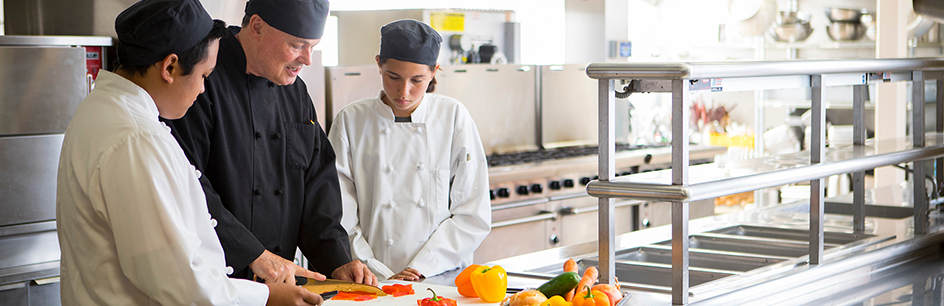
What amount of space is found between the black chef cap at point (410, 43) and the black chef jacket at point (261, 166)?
10.2 inches

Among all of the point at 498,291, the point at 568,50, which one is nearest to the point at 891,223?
the point at 498,291

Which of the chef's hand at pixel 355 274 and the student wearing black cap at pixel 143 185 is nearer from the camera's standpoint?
the student wearing black cap at pixel 143 185

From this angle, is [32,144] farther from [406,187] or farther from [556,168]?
[556,168]

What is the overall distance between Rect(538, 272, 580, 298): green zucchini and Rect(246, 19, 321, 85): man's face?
0.74m

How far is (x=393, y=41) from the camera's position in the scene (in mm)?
2174

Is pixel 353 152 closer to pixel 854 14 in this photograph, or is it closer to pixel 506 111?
pixel 506 111

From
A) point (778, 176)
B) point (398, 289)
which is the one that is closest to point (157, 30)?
point (398, 289)

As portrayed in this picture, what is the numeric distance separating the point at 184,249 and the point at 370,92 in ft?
9.64

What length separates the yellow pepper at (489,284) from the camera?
1.74 m

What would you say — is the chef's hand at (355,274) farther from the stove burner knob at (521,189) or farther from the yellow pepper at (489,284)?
the stove burner knob at (521,189)

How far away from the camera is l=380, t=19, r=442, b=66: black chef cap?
7.10 feet

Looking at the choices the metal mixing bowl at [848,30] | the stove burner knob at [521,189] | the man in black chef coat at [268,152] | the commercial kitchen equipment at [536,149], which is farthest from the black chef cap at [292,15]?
the metal mixing bowl at [848,30]

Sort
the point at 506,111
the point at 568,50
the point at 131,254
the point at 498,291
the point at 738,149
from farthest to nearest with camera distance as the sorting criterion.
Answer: the point at 738,149
the point at 568,50
the point at 506,111
the point at 498,291
the point at 131,254

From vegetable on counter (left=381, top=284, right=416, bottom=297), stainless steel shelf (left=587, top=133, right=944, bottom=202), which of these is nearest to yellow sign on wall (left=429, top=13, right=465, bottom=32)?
stainless steel shelf (left=587, top=133, right=944, bottom=202)
